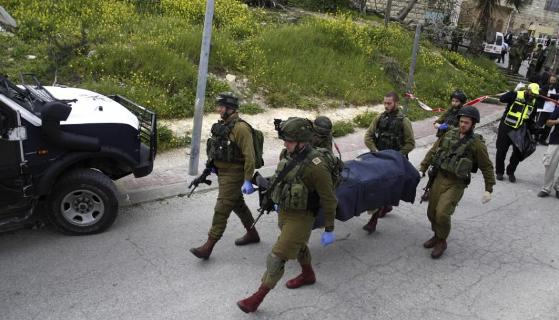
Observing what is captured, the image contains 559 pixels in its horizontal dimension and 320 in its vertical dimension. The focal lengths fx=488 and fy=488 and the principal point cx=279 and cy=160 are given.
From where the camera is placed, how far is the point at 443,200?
5.34 m

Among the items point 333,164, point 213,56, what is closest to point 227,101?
point 333,164

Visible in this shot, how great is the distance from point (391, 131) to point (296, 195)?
8.47 ft

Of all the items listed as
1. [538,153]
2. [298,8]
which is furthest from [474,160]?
[298,8]

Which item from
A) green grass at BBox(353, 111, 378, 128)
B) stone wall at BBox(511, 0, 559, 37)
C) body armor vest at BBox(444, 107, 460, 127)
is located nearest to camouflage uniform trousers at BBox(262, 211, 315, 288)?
body armor vest at BBox(444, 107, 460, 127)

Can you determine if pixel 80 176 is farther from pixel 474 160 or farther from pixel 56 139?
pixel 474 160

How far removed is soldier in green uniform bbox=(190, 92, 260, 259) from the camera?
4742mm

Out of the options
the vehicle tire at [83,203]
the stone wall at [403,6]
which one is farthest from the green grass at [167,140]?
the stone wall at [403,6]

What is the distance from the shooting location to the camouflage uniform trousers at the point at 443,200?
209 inches

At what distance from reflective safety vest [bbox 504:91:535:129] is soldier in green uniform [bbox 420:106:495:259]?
3.38m

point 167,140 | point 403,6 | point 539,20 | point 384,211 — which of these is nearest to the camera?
point 384,211

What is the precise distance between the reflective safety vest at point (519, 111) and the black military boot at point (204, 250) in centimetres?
583

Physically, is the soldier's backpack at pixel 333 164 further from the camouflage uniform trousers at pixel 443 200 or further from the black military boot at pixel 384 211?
the black military boot at pixel 384 211

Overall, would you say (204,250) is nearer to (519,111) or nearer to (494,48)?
(519,111)

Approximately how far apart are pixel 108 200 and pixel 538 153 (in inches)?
361
